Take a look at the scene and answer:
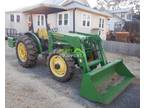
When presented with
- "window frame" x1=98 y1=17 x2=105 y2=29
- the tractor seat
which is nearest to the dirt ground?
A: the tractor seat

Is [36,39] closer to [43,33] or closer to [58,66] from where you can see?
[43,33]

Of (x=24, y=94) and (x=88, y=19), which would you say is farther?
(x=88, y=19)

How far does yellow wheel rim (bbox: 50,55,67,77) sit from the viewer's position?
180 inches

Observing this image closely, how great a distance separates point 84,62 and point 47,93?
1026 millimetres

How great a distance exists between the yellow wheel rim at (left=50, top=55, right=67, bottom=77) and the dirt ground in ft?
0.73

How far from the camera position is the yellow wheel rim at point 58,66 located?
15.0 ft

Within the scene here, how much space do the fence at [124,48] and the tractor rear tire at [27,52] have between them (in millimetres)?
6294

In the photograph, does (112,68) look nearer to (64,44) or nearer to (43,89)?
(64,44)

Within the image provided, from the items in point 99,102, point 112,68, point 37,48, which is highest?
point 37,48

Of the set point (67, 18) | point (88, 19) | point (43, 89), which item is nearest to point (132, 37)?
point (88, 19)

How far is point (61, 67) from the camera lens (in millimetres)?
4621

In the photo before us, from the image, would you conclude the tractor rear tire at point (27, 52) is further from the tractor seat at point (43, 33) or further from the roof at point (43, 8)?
the roof at point (43, 8)

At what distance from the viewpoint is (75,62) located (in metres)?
4.67

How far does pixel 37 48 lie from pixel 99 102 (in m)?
2.71
